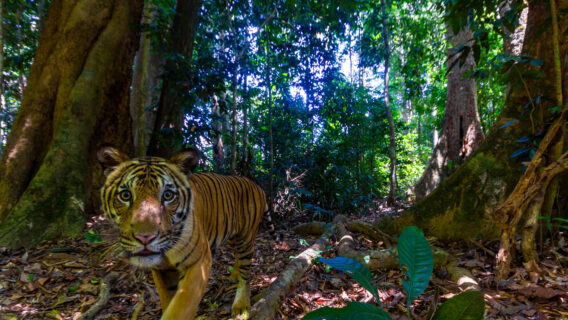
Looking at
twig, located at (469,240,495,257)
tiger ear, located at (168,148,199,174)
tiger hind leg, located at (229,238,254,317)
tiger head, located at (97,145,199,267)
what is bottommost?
tiger hind leg, located at (229,238,254,317)

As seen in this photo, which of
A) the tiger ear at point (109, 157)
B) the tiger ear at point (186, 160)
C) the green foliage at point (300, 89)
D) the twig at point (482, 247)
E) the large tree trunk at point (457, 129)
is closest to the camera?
the tiger ear at point (109, 157)

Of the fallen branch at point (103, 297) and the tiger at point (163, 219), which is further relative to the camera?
the fallen branch at point (103, 297)

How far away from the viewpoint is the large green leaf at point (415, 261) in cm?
97

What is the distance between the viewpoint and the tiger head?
1.59 metres

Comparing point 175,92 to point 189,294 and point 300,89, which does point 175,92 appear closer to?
point 189,294

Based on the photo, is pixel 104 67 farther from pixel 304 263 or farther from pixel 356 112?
pixel 356 112

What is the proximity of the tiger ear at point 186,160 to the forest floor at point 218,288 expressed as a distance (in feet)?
2.47

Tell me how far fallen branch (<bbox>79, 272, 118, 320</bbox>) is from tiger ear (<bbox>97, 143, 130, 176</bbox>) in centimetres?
143

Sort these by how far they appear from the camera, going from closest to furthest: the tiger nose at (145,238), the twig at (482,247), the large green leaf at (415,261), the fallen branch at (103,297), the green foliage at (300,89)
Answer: the large green leaf at (415,261)
the tiger nose at (145,238)
the fallen branch at (103,297)
the twig at (482,247)
the green foliage at (300,89)

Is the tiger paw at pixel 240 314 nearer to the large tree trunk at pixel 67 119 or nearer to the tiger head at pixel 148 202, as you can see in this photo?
the tiger head at pixel 148 202

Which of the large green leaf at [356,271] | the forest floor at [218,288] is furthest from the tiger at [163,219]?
the large green leaf at [356,271]

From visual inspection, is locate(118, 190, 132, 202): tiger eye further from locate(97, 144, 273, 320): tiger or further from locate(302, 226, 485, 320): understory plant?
locate(302, 226, 485, 320): understory plant

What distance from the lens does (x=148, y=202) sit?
168 cm

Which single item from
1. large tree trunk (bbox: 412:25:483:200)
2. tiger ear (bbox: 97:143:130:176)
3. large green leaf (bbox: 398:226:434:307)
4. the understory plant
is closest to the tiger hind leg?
tiger ear (bbox: 97:143:130:176)
